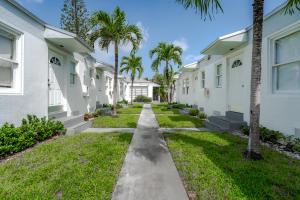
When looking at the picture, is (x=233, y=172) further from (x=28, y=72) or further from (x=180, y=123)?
(x=28, y=72)

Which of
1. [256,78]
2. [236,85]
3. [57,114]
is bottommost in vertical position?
[57,114]

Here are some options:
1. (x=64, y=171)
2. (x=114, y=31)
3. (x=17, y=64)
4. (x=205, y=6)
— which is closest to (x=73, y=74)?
(x=114, y=31)

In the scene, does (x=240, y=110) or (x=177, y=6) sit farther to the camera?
(x=240, y=110)

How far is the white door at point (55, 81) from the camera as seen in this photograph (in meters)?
7.80

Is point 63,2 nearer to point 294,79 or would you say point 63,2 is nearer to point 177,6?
point 177,6

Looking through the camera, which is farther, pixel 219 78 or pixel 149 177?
pixel 219 78

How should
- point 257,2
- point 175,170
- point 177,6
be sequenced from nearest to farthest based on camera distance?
point 175,170, point 257,2, point 177,6

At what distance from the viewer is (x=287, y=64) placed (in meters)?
5.79

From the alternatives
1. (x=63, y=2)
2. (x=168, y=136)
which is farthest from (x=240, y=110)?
(x=63, y=2)

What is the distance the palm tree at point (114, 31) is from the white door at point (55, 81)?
3.36m

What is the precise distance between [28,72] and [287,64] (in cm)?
832

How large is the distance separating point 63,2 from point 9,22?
67.1 feet

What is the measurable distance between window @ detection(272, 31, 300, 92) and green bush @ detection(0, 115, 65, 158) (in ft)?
25.5

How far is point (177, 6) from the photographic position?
511cm
